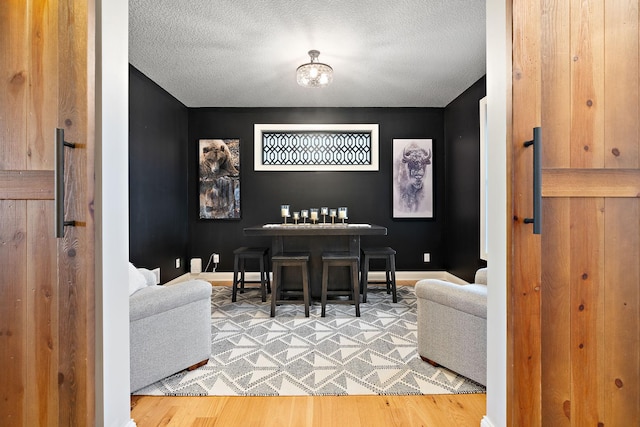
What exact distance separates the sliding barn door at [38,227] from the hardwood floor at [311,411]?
57 cm

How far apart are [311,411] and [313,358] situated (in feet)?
1.84

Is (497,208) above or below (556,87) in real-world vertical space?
below

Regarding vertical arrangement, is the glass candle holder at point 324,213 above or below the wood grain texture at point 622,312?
above

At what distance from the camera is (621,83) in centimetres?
115

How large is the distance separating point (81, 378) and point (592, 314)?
Answer: 6.36ft

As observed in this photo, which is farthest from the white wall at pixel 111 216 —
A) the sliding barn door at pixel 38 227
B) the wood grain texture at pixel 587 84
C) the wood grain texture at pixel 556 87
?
the wood grain texture at pixel 587 84

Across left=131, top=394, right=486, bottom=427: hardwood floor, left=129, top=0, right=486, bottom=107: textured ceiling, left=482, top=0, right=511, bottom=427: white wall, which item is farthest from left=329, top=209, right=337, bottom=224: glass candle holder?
left=482, top=0, right=511, bottom=427: white wall

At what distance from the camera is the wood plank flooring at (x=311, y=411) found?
5.01 feet

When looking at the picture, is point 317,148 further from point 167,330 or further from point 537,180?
point 537,180

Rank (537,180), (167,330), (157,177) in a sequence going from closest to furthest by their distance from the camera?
(537,180), (167,330), (157,177)

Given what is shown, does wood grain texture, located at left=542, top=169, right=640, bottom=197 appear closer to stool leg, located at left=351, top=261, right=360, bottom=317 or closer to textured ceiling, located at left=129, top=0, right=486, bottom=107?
textured ceiling, located at left=129, top=0, right=486, bottom=107

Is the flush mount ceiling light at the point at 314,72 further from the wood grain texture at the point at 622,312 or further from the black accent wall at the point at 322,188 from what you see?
the wood grain texture at the point at 622,312

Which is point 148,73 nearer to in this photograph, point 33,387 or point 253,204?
point 253,204

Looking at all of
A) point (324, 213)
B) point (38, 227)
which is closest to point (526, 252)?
point (38, 227)
